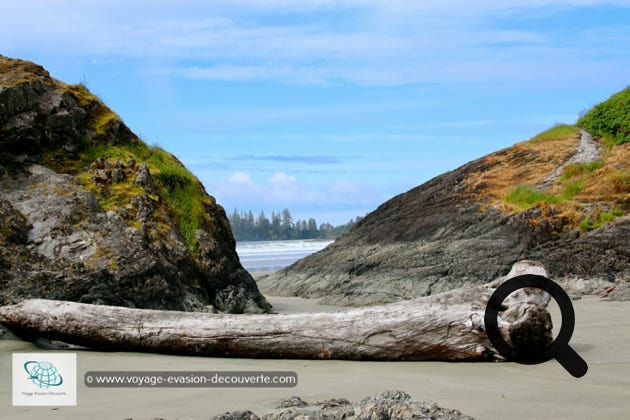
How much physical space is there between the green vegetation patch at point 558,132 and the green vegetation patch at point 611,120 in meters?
0.33

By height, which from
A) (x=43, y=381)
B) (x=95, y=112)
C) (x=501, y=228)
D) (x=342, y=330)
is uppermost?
(x=95, y=112)

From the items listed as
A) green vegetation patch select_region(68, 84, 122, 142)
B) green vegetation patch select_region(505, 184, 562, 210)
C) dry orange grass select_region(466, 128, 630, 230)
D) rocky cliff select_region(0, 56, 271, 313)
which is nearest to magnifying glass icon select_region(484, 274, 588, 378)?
rocky cliff select_region(0, 56, 271, 313)

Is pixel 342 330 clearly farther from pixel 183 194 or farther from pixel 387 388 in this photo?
pixel 183 194

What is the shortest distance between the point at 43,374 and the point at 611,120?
1800 centimetres

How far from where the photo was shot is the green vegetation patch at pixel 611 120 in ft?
64.3

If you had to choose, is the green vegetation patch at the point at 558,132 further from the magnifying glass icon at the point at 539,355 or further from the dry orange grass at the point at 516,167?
the magnifying glass icon at the point at 539,355

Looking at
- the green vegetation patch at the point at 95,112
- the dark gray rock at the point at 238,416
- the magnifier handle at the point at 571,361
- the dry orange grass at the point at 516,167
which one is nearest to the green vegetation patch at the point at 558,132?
the dry orange grass at the point at 516,167

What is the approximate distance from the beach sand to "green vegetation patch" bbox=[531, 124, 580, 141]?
46.9ft

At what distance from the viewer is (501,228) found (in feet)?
56.7

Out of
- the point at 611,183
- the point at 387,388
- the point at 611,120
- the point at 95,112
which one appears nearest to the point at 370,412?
the point at 387,388

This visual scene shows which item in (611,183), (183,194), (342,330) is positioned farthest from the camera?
(611,183)

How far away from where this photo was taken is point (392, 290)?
53.9 ft

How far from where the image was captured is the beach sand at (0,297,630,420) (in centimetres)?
484

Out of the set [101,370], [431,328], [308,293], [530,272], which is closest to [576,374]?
[431,328]
